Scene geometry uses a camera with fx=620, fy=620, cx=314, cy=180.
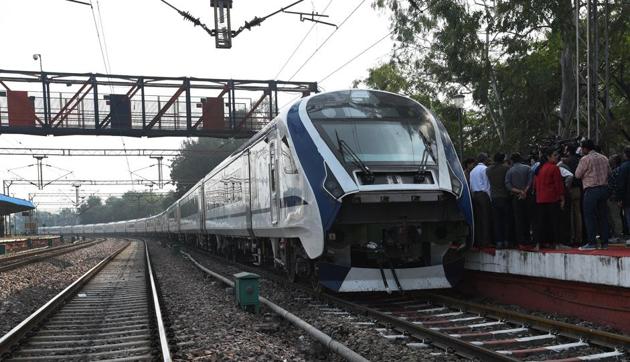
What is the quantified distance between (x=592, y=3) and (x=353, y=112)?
729cm

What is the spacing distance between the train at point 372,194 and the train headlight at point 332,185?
2 cm

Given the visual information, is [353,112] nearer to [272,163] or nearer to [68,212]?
[272,163]

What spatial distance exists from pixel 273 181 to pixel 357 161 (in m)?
2.85

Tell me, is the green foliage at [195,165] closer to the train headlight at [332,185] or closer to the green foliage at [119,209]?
the green foliage at [119,209]

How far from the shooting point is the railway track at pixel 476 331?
5730mm

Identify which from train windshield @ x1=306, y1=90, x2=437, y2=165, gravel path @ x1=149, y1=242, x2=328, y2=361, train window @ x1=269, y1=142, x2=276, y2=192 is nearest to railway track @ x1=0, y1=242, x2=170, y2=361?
gravel path @ x1=149, y1=242, x2=328, y2=361

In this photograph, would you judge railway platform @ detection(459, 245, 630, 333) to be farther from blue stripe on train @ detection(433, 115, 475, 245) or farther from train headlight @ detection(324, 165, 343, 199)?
train headlight @ detection(324, 165, 343, 199)

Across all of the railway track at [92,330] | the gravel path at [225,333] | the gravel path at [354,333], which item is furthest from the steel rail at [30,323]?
the gravel path at [354,333]

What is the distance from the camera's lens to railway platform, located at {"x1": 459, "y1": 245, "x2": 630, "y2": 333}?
6.74 meters

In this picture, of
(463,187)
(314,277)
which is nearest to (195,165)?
(314,277)

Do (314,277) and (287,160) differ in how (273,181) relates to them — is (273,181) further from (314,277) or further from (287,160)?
(314,277)

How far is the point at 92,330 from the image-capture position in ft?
27.8

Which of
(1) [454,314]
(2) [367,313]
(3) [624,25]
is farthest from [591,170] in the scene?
(3) [624,25]

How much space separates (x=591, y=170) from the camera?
8.11m
